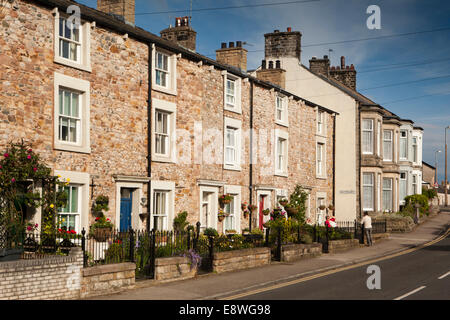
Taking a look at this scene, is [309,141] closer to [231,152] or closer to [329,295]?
[231,152]

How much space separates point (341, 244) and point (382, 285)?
376 inches

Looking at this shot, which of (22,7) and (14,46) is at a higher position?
(22,7)

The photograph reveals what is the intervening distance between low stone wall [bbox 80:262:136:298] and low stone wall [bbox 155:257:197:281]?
985mm

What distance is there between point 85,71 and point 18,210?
15.9 ft

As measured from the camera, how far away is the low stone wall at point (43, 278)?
415 inches

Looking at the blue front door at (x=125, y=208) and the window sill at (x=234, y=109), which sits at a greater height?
the window sill at (x=234, y=109)

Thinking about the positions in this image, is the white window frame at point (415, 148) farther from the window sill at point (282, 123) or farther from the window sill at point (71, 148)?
the window sill at point (71, 148)

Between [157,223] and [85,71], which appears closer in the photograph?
[85,71]

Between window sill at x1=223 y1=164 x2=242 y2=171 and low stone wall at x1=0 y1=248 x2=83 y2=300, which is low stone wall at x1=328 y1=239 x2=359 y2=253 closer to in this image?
window sill at x1=223 y1=164 x2=242 y2=171

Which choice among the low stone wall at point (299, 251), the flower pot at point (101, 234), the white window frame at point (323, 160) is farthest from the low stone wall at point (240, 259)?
the white window frame at point (323, 160)

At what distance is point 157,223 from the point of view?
19.3m

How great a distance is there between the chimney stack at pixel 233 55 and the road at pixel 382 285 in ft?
40.6
